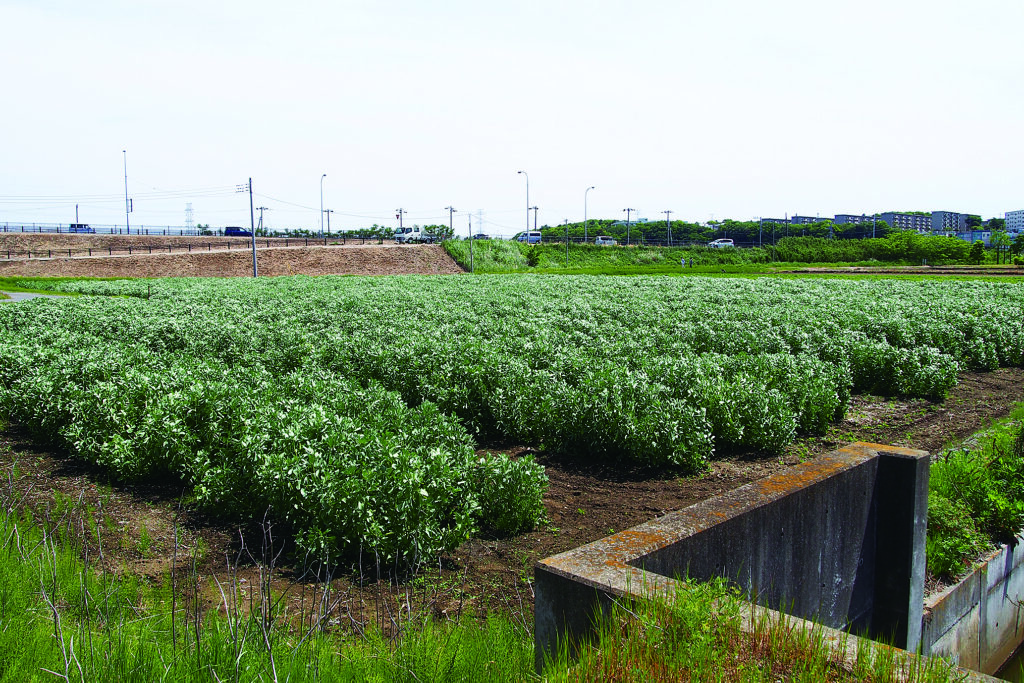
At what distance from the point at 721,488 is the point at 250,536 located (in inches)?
196

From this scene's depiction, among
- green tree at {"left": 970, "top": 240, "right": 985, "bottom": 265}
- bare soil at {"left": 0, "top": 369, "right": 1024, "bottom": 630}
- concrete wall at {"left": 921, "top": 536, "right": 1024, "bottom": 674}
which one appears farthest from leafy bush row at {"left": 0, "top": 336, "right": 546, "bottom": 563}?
green tree at {"left": 970, "top": 240, "right": 985, "bottom": 265}

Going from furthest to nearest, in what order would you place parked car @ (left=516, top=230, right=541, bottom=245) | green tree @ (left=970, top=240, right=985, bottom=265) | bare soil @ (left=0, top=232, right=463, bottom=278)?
parked car @ (left=516, top=230, right=541, bottom=245), green tree @ (left=970, top=240, right=985, bottom=265), bare soil @ (left=0, top=232, right=463, bottom=278)

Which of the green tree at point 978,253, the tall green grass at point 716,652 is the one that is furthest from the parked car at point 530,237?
the tall green grass at point 716,652

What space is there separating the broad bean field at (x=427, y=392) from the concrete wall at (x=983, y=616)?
258cm

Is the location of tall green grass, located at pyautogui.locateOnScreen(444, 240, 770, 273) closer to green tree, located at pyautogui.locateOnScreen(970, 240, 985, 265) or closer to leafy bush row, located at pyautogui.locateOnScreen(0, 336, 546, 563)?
green tree, located at pyautogui.locateOnScreen(970, 240, 985, 265)

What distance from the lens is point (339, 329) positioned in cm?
1698

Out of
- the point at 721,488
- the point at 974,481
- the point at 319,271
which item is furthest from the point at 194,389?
the point at 319,271

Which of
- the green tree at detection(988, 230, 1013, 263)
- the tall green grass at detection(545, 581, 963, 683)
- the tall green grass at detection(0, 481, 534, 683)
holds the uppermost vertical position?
the green tree at detection(988, 230, 1013, 263)

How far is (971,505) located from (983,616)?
4.17 feet

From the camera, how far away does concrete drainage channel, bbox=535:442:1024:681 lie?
3920 millimetres

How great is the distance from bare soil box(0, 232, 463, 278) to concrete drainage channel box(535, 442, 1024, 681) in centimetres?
6203

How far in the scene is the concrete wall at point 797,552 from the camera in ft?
12.9

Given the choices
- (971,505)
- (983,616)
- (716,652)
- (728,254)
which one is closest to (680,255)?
(728,254)

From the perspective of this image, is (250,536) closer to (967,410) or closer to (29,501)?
(29,501)
